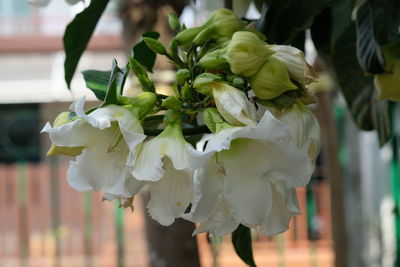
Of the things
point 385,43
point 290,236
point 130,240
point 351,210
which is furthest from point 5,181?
point 385,43

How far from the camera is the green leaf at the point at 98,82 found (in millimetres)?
449

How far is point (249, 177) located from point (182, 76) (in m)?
0.08

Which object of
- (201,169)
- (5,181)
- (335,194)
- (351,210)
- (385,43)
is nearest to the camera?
(201,169)

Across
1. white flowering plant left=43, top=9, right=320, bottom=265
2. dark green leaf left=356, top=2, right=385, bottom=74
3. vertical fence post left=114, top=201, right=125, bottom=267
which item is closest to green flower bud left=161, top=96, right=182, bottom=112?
white flowering plant left=43, top=9, right=320, bottom=265

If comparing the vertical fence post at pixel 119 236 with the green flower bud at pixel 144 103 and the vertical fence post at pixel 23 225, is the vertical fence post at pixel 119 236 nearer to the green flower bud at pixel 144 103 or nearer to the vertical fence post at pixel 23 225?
the vertical fence post at pixel 23 225

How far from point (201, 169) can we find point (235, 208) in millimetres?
33

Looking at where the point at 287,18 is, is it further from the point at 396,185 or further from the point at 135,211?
the point at 135,211

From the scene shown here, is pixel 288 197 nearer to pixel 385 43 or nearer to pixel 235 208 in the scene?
pixel 235 208

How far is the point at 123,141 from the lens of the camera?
1.31ft

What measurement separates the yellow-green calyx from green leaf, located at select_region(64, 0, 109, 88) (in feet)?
0.61

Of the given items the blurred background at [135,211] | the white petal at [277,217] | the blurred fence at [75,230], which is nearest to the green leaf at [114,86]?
the white petal at [277,217]

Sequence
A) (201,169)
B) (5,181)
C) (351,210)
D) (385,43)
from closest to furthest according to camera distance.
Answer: (201,169)
(385,43)
(351,210)
(5,181)

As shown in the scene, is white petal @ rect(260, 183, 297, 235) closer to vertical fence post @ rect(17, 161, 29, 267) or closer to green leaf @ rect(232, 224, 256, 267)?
green leaf @ rect(232, 224, 256, 267)

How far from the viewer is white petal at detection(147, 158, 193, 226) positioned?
0.39 meters
